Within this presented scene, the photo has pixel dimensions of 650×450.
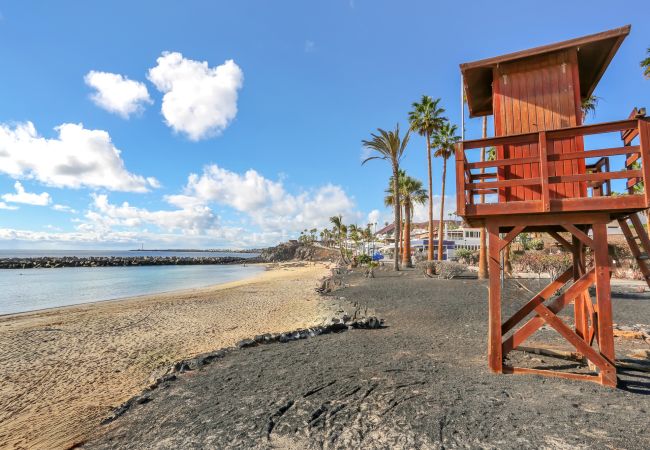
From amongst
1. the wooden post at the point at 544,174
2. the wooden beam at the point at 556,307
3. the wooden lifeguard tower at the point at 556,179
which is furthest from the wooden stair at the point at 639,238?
the wooden post at the point at 544,174

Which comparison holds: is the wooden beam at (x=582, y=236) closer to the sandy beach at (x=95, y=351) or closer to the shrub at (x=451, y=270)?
the sandy beach at (x=95, y=351)

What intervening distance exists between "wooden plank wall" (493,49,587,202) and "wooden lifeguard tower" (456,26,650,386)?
2 centimetres

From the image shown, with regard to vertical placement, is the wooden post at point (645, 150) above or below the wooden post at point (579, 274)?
above

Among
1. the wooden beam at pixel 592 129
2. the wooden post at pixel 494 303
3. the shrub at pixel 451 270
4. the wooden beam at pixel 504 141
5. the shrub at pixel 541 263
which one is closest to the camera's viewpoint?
the wooden beam at pixel 592 129

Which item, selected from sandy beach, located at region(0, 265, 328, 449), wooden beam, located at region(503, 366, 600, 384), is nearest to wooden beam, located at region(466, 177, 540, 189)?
wooden beam, located at region(503, 366, 600, 384)

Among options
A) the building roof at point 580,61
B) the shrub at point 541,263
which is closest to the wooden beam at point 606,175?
the building roof at point 580,61

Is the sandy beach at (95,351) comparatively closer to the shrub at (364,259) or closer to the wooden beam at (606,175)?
the wooden beam at (606,175)

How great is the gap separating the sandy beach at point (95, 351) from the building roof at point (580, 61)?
9.76 m

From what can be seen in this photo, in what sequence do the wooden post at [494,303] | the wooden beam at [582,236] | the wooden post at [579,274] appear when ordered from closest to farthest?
the wooden beam at [582,236]
the wooden post at [494,303]
the wooden post at [579,274]

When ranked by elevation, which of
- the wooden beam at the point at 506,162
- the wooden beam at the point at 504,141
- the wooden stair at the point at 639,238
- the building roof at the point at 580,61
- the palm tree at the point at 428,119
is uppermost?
the palm tree at the point at 428,119

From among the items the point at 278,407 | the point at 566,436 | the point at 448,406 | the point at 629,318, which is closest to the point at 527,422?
the point at 566,436

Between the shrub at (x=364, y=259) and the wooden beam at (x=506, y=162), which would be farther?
the shrub at (x=364, y=259)

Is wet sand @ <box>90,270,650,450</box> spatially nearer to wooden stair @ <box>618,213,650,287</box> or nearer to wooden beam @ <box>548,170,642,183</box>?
wooden stair @ <box>618,213,650,287</box>

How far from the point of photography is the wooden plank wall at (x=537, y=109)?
20.9 ft
